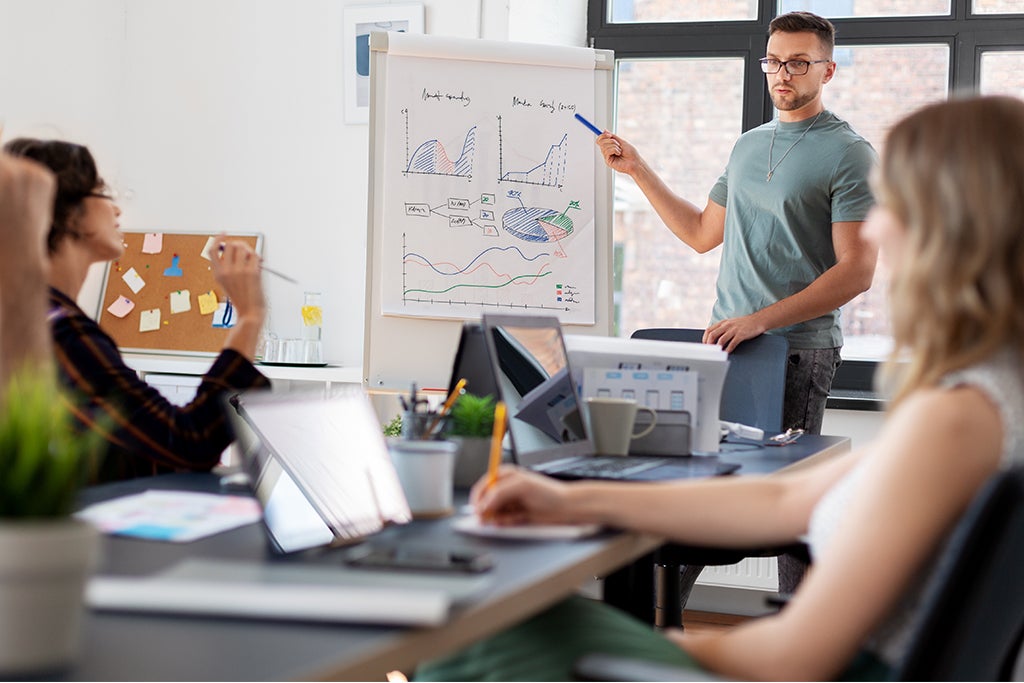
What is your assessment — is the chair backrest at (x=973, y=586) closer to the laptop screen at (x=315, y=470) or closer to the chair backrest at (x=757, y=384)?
the laptop screen at (x=315, y=470)

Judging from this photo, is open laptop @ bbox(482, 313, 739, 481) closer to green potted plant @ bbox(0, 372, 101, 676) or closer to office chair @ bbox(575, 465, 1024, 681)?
office chair @ bbox(575, 465, 1024, 681)

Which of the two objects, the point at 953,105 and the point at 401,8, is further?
the point at 401,8

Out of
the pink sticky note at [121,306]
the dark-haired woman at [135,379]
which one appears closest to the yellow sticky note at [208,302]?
the pink sticky note at [121,306]

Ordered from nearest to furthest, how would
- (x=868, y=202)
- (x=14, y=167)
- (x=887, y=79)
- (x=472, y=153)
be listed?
(x=14, y=167), (x=868, y=202), (x=472, y=153), (x=887, y=79)

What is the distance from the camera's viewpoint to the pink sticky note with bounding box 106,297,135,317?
452cm

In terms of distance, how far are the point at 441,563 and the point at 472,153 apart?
7.46 ft

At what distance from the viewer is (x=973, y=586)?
97 centimetres

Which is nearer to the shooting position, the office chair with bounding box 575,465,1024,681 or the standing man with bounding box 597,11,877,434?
the office chair with bounding box 575,465,1024,681

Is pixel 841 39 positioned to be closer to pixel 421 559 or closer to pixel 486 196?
pixel 486 196

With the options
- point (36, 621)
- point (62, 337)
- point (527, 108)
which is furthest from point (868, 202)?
point (36, 621)

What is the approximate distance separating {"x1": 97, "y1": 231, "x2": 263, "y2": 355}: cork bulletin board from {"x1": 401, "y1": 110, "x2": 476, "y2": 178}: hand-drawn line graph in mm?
1439

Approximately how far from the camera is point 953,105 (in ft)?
3.75

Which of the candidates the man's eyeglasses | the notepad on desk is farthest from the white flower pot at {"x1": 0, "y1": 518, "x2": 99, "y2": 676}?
the man's eyeglasses

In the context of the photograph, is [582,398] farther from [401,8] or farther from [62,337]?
[401,8]
